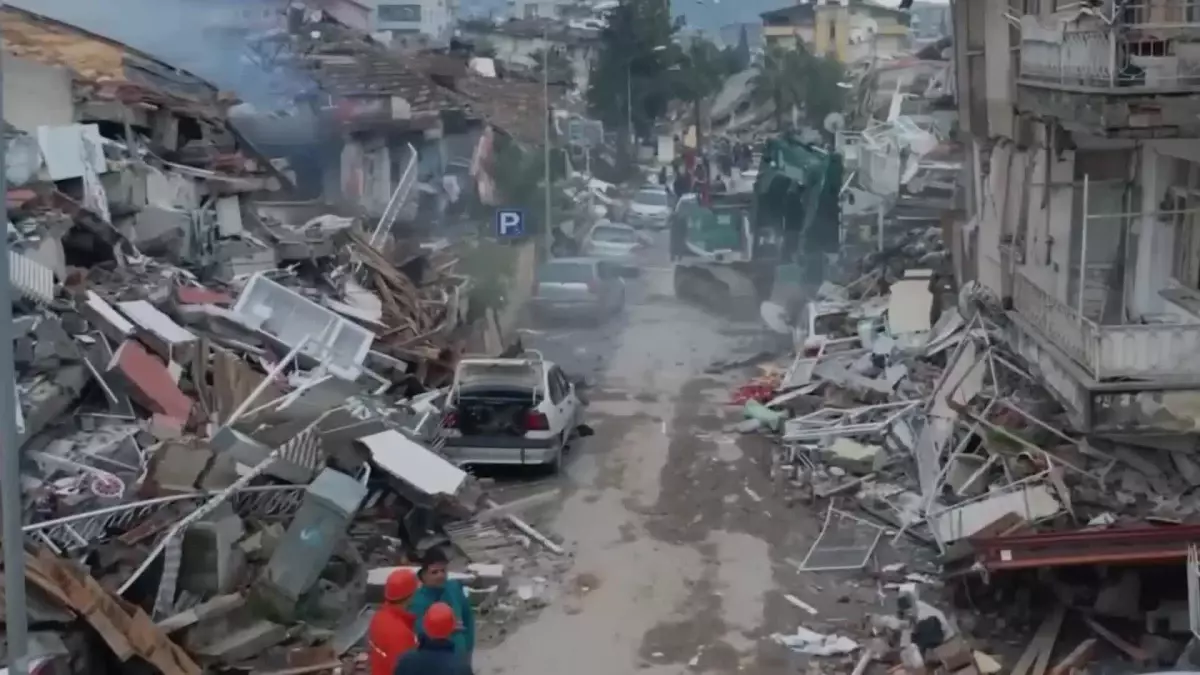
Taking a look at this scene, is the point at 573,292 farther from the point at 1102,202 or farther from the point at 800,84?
the point at 800,84

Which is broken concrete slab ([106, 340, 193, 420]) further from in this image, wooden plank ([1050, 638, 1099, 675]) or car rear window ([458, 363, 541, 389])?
wooden plank ([1050, 638, 1099, 675])

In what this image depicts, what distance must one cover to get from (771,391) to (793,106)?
1702 inches

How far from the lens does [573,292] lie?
1120 inches

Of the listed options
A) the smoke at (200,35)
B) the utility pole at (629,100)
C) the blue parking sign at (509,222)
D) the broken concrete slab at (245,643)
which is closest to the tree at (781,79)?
the utility pole at (629,100)

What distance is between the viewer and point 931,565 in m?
13.8

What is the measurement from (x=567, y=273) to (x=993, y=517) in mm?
17537

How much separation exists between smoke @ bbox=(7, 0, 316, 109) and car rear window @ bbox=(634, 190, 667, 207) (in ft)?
56.2

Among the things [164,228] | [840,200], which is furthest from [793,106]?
[164,228]

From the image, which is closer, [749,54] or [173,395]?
[173,395]

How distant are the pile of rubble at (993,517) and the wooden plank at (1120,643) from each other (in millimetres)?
12

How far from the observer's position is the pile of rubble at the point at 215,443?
1083cm

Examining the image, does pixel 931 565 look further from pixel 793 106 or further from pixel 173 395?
pixel 793 106

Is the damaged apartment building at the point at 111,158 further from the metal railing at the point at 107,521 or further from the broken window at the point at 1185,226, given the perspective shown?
the broken window at the point at 1185,226

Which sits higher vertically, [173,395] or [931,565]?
[173,395]
